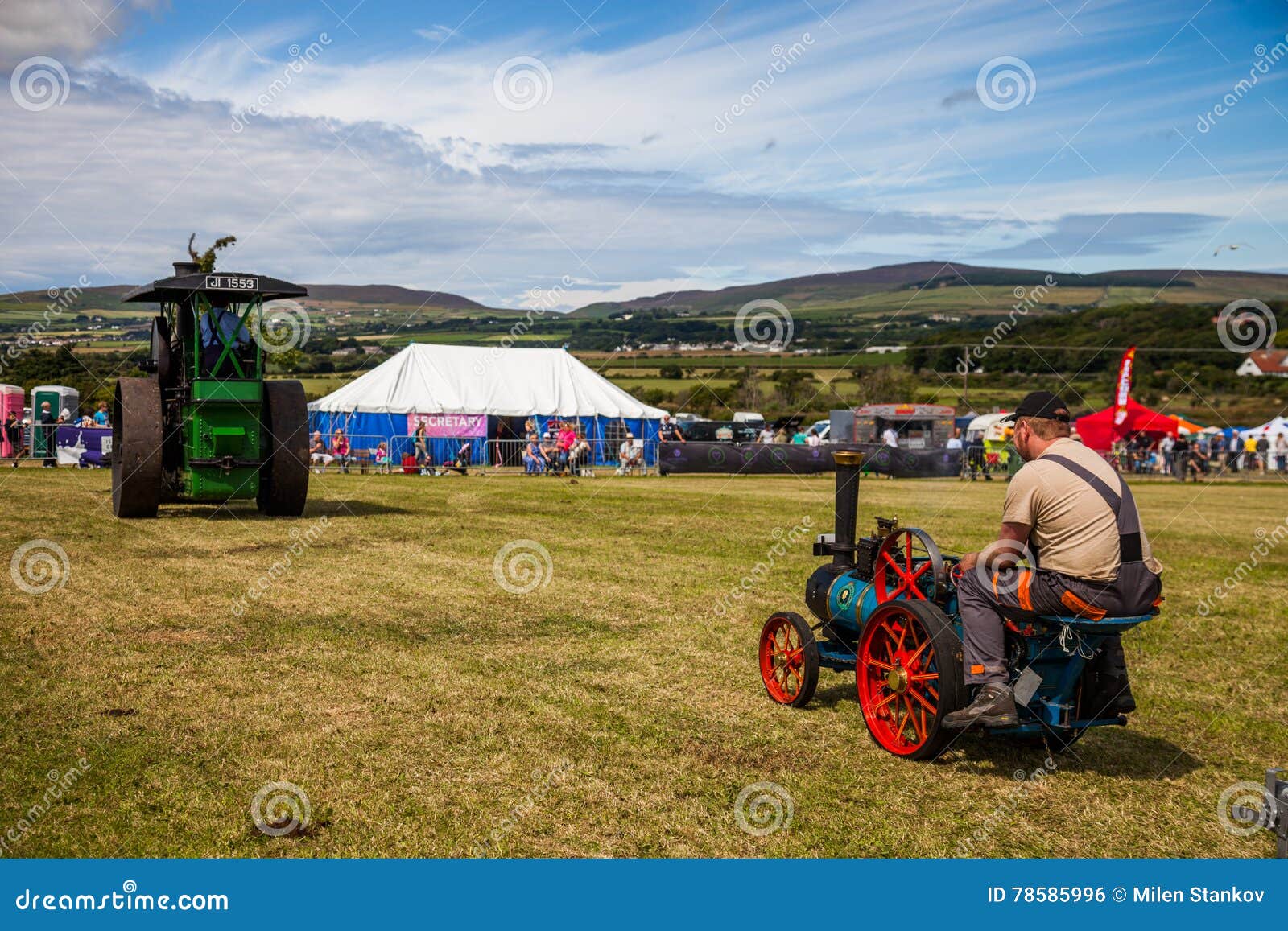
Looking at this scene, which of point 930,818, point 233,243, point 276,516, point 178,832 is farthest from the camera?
point 233,243

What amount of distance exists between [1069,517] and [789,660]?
→ 2.17 meters

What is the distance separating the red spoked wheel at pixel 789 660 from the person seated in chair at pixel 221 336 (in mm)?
9899

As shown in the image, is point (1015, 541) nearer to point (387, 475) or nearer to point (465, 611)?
point (465, 611)

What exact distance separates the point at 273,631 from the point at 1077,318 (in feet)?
301

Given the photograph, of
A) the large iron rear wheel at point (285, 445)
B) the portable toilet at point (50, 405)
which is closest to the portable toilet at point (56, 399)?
the portable toilet at point (50, 405)

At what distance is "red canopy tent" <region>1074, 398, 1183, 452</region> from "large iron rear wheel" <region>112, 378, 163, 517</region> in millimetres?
36518

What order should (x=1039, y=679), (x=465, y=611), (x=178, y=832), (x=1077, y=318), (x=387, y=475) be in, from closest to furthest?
(x=178, y=832), (x=1039, y=679), (x=465, y=611), (x=387, y=475), (x=1077, y=318)

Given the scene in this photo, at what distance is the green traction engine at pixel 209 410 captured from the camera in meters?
13.4

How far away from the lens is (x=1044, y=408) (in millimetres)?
5027

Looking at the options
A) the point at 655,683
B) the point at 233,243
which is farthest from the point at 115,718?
the point at 233,243

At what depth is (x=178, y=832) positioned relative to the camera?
165 inches

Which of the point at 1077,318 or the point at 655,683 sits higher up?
the point at 1077,318

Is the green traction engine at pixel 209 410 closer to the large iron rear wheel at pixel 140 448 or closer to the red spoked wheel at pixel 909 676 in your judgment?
the large iron rear wheel at pixel 140 448

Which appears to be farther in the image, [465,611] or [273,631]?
[465,611]
